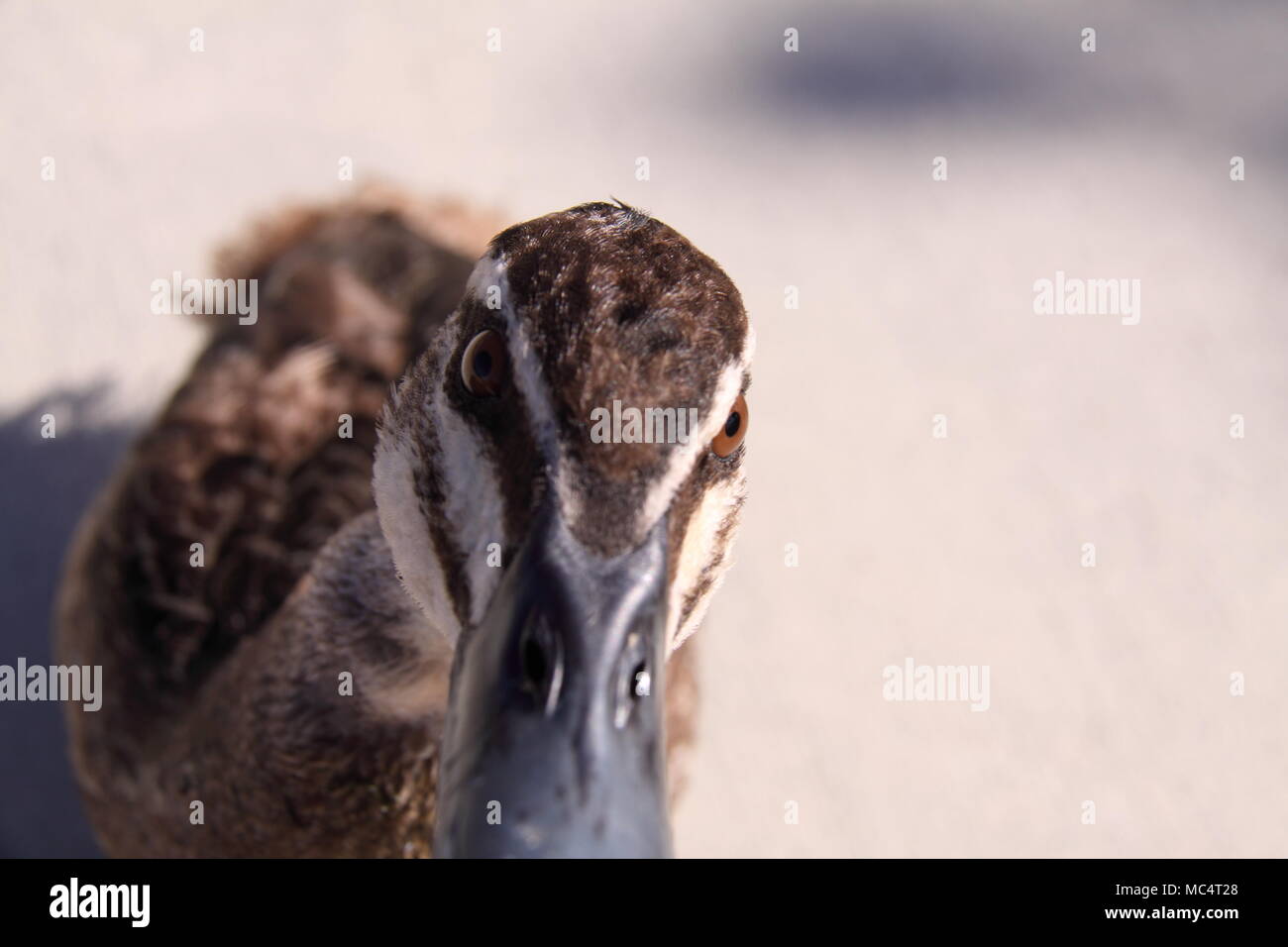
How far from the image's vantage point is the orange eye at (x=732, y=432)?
0.83 meters

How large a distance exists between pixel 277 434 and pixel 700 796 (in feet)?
3.00

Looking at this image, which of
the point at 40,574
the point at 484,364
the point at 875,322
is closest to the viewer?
the point at 484,364

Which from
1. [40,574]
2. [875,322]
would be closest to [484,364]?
[40,574]

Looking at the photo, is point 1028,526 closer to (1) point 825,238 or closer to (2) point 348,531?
(1) point 825,238

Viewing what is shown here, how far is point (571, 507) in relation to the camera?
0.77m

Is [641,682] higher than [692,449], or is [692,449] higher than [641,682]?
→ [692,449]

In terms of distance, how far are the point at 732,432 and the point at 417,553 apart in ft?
0.90

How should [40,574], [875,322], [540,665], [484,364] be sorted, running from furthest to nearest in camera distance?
1. [875,322]
2. [40,574]
3. [484,364]
4. [540,665]

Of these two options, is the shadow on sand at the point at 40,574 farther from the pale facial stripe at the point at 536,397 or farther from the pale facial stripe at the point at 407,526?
the pale facial stripe at the point at 536,397

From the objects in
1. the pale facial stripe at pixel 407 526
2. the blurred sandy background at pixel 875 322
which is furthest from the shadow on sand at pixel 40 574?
the pale facial stripe at pixel 407 526

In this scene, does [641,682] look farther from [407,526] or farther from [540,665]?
[407,526]

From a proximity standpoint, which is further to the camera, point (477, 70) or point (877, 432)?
point (477, 70)

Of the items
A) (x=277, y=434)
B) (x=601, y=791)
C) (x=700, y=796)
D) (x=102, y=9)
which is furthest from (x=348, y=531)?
(x=102, y=9)

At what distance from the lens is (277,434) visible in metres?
1.51
